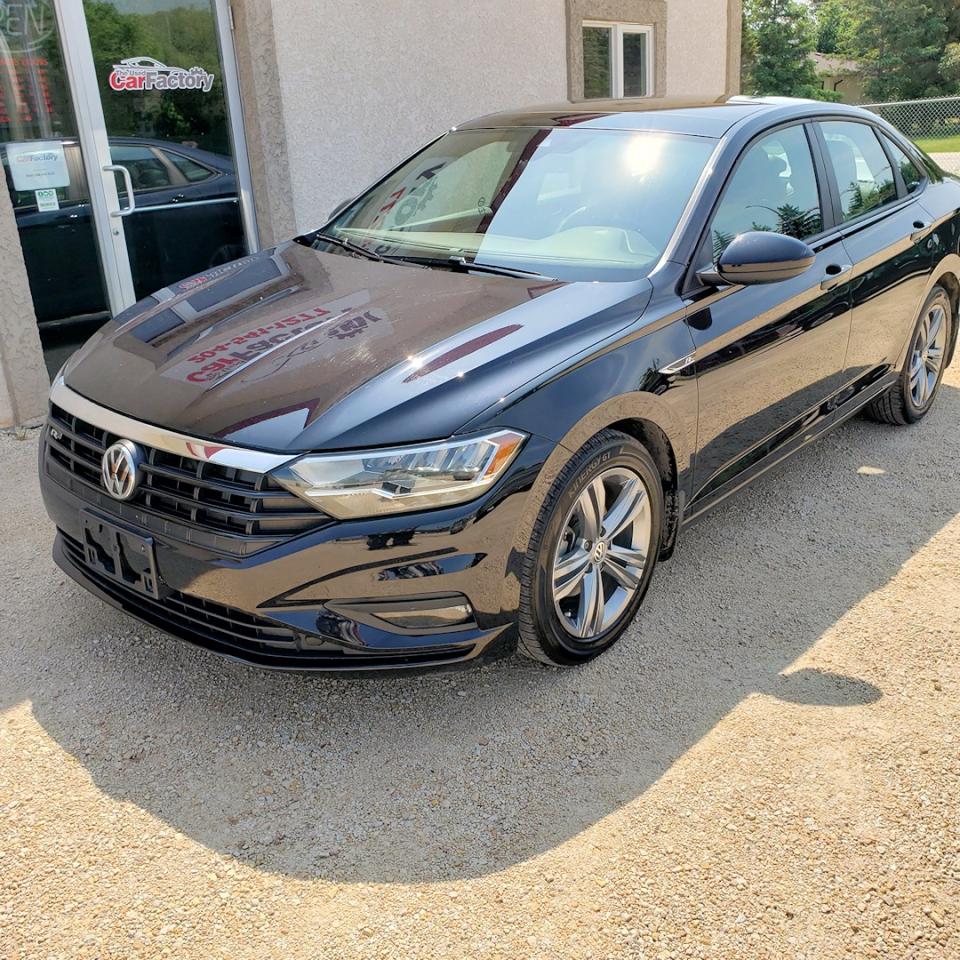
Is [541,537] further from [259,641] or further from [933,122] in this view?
[933,122]

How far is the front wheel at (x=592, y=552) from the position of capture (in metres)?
2.90

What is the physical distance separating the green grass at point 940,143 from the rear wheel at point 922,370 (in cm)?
1949

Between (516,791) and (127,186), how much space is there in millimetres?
4911

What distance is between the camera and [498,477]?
2.69 m

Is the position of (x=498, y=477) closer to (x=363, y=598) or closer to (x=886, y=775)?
(x=363, y=598)

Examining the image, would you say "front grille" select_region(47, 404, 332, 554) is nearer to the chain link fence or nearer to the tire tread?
the tire tread

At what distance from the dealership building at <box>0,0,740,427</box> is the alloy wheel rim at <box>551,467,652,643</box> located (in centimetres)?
343

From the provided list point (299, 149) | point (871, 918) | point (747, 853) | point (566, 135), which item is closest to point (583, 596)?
point (747, 853)

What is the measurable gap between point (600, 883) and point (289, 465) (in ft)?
4.23

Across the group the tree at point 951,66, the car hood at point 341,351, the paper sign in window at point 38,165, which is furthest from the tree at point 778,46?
the car hood at point 341,351

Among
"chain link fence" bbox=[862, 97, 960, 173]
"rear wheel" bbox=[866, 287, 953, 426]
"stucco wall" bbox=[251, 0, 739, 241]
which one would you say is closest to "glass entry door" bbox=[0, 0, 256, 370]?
"stucco wall" bbox=[251, 0, 739, 241]

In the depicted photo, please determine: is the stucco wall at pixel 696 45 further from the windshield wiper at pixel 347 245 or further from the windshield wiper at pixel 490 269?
the windshield wiper at pixel 490 269

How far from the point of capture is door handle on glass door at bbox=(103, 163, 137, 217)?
6.05 meters

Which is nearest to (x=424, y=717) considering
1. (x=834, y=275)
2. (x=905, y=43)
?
(x=834, y=275)
